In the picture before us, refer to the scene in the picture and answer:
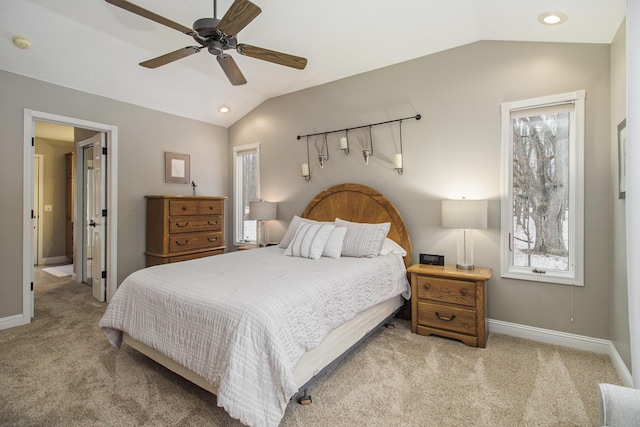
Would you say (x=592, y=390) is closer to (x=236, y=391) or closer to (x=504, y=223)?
(x=504, y=223)

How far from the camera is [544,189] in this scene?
297 centimetres

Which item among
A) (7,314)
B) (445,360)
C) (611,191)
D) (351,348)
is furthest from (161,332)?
(611,191)

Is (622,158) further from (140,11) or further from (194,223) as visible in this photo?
(194,223)

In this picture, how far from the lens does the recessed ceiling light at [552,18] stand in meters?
2.42

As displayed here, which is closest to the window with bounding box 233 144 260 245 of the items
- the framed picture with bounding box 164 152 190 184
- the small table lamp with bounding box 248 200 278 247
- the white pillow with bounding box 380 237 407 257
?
the small table lamp with bounding box 248 200 278 247

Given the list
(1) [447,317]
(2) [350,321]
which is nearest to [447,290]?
(1) [447,317]

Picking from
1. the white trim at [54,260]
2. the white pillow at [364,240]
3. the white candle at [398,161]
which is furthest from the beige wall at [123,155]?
the white trim at [54,260]

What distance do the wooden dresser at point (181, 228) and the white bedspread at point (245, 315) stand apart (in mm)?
1513

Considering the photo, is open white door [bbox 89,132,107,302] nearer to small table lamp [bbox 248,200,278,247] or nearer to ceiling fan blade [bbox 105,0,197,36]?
small table lamp [bbox 248,200,278,247]

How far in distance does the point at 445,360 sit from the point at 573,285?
4.34 ft

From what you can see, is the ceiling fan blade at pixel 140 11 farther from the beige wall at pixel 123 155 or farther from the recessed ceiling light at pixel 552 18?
the recessed ceiling light at pixel 552 18

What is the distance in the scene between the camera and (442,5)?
8.71 ft

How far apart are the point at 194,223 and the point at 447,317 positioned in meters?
3.31

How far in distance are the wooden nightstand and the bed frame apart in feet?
1.04
